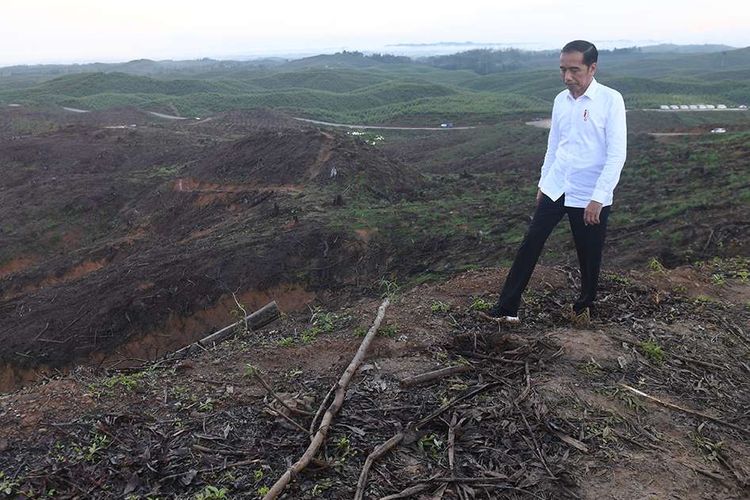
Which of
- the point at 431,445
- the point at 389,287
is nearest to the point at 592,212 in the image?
the point at 431,445

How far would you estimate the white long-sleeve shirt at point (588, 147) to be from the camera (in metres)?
3.87

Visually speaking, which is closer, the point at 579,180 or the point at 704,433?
the point at 704,433

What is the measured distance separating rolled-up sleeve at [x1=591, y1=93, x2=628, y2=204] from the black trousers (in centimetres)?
22

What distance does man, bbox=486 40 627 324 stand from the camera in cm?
387

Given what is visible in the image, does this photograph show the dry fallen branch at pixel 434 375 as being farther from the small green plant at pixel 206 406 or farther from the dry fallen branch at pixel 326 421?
the small green plant at pixel 206 406

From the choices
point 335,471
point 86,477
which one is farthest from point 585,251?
point 86,477

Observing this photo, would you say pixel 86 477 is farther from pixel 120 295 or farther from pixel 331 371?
pixel 120 295

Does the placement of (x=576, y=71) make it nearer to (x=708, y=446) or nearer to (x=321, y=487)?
(x=708, y=446)

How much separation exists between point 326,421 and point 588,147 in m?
2.67

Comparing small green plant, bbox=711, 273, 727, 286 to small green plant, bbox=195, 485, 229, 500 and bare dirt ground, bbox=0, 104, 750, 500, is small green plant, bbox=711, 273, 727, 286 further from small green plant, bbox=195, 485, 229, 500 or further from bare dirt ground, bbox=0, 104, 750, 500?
small green plant, bbox=195, 485, 229, 500

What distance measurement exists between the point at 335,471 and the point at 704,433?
2.10 metres

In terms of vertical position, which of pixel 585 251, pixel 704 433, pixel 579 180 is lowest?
pixel 704 433

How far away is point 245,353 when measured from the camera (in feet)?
13.6

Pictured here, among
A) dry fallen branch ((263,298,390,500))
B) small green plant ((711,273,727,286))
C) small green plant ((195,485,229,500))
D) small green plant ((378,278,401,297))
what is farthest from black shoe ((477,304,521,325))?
small green plant ((195,485,229,500))
